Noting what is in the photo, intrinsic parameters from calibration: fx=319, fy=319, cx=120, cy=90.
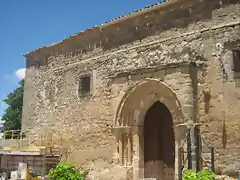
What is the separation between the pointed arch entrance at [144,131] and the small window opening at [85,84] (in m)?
1.93

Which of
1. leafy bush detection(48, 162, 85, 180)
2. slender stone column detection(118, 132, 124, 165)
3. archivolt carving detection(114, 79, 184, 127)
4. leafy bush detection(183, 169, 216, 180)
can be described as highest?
archivolt carving detection(114, 79, 184, 127)

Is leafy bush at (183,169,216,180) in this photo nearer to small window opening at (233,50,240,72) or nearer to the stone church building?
the stone church building

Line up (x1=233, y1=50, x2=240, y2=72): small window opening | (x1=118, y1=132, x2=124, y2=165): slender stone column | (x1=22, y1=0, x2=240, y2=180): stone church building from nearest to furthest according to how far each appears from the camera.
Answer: (x1=233, y1=50, x2=240, y2=72): small window opening → (x1=22, y1=0, x2=240, y2=180): stone church building → (x1=118, y1=132, x2=124, y2=165): slender stone column

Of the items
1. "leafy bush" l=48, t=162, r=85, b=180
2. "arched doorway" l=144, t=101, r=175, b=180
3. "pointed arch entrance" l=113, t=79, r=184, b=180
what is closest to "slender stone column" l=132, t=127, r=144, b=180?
"pointed arch entrance" l=113, t=79, r=184, b=180

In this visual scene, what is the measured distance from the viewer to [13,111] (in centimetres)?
1897

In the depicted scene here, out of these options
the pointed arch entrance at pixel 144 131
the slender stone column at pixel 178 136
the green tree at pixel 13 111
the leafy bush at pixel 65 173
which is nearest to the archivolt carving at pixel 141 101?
the pointed arch entrance at pixel 144 131

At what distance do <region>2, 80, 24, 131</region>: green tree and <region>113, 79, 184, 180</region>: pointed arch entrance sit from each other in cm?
1077

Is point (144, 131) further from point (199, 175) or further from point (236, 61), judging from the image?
point (236, 61)

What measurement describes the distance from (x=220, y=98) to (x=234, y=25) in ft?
5.79

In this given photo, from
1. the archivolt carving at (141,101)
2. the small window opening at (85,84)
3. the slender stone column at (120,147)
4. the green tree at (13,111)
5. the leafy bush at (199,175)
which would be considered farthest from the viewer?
the green tree at (13,111)

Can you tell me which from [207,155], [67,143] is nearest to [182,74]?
[207,155]

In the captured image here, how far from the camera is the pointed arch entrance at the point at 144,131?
909cm

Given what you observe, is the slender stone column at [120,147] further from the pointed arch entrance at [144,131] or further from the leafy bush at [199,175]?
the leafy bush at [199,175]

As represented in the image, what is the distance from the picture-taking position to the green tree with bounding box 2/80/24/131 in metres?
18.6
